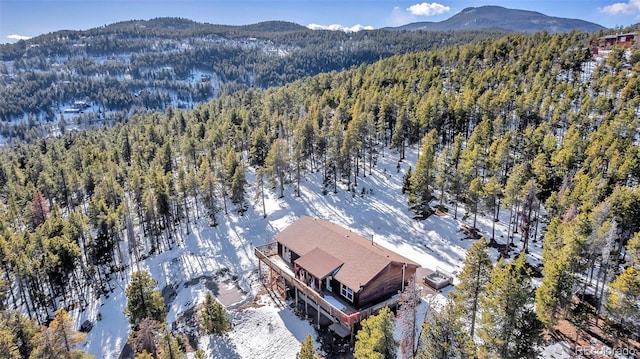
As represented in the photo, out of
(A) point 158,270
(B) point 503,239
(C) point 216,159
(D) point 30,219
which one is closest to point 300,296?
(A) point 158,270

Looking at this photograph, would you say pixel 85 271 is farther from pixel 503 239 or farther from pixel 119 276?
pixel 503 239

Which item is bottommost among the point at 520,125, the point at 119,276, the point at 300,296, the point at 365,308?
the point at 119,276

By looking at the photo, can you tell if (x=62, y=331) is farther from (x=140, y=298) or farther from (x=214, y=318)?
(x=214, y=318)

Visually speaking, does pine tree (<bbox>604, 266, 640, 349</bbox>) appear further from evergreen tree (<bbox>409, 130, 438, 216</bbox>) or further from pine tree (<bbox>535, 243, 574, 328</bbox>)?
evergreen tree (<bbox>409, 130, 438, 216</bbox>)

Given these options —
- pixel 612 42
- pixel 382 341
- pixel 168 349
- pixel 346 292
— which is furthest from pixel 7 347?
pixel 612 42

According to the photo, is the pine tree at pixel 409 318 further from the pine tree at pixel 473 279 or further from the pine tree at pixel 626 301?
the pine tree at pixel 626 301

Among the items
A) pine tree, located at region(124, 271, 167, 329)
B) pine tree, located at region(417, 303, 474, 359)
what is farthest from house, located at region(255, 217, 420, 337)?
pine tree, located at region(124, 271, 167, 329)
